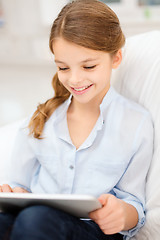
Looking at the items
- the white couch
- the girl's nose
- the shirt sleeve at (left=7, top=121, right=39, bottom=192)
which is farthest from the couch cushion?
the shirt sleeve at (left=7, top=121, right=39, bottom=192)

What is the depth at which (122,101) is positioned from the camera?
0.97m

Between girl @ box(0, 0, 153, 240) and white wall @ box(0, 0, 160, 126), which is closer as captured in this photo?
girl @ box(0, 0, 153, 240)

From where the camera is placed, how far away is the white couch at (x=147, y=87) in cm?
87

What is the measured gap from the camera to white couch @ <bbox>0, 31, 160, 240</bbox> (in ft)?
2.86

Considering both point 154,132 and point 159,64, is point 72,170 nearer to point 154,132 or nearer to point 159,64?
point 154,132

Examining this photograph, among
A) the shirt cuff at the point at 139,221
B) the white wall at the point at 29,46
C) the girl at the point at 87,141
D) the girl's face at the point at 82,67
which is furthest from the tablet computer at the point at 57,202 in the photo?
the white wall at the point at 29,46

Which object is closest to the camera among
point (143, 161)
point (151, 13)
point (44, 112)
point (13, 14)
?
point (143, 161)

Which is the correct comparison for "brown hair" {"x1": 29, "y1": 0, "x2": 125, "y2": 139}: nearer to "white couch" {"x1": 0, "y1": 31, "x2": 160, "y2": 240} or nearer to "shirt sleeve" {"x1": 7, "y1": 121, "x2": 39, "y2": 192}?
A: "white couch" {"x1": 0, "y1": 31, "x2": 160, "y2": 240}

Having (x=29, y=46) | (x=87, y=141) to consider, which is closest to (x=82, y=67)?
(x=87, y=141)

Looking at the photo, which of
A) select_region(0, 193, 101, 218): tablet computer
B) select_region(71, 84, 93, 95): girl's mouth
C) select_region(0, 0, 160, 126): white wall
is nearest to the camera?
select_region(0, 193, 101, 218): tablet computer

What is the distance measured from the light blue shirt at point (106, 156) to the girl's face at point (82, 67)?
0.08 metres

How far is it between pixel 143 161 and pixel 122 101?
0.19 meters

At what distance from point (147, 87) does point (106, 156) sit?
0.82 ft

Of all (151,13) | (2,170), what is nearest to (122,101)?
(2,170)
